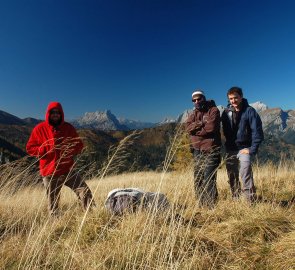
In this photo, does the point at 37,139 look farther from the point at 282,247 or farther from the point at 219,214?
the point at 282,247

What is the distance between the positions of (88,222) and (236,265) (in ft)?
6.57

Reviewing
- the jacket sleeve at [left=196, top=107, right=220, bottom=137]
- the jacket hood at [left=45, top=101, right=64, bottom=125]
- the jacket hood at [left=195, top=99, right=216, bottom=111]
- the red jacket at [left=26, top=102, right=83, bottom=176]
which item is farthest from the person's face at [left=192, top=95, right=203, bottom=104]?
the jacket hood at [left=45, top=101, right=64, bottom=125]

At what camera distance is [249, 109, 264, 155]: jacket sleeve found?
5726 mm

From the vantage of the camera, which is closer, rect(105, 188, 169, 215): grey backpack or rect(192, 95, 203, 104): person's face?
rect(105, 188, 169, 215): grey backpack

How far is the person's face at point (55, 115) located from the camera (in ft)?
19.8

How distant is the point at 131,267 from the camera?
9.24ft

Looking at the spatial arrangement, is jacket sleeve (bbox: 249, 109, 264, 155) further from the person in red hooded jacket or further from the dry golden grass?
the person in red hooded jacket

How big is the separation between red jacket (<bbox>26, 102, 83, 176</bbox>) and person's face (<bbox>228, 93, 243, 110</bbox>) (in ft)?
9.97

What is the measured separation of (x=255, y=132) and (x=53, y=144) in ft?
12.4

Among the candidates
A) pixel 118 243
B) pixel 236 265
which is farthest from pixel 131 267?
pixel 236 265

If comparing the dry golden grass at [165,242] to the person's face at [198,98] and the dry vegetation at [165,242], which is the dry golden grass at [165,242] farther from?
the person's face at [198,98]

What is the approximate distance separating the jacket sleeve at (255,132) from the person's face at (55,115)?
376 cm

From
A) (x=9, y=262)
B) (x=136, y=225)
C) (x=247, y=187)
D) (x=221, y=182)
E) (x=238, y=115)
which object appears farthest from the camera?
(x=221, y=182)

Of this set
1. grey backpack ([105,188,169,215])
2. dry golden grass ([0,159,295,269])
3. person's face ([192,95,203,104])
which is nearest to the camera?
dry golden grass ([0,159,295,269])
